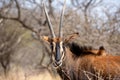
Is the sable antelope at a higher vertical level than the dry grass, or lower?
higher

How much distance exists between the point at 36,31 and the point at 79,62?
8032 millimetres

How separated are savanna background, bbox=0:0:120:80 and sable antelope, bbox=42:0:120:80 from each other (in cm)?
707

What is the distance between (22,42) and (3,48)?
51.8 inches

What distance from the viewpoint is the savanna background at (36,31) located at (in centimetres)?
1848

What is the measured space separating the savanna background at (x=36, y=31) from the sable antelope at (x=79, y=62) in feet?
23.2

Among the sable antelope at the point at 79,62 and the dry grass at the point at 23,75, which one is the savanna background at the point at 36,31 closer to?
the dry grass at the point at 23,75

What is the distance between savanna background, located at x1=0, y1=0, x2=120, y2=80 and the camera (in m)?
18.5

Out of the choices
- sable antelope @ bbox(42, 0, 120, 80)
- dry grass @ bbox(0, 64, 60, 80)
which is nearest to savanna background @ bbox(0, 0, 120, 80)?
dry grass @ bbox(0, 64, 60, 80)

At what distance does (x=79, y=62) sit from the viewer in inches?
403

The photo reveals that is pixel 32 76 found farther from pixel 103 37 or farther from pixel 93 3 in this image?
pixel 93 3

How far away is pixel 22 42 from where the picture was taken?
2072cm

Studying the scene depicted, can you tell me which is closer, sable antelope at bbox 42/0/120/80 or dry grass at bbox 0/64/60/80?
sable antelope at bbox 42/0/120/80

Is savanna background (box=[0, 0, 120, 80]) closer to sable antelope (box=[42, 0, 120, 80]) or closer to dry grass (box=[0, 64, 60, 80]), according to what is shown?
dry grass (box=[0, 64, 60, 80])

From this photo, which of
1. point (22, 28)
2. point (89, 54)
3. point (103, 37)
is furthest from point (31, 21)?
point (89, 54)
